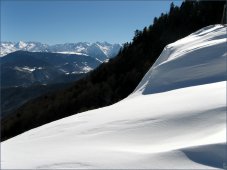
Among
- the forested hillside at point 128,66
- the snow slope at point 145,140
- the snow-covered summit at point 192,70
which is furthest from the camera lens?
the forested hillside at point 128,66

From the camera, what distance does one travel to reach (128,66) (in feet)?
222

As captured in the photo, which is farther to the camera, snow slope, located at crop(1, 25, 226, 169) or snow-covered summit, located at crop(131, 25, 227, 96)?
snow-covered summit, located at crop(131, 25, 227, 96)

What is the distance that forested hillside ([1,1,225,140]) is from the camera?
58.0m

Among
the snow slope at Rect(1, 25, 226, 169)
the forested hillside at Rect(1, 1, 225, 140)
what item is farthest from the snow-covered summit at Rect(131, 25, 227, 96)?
the forested hillside at Rect(1, 1, 225, 140)

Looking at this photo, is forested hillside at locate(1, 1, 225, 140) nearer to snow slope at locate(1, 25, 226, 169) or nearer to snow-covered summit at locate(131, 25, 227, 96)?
snow-covered summit at locate(131, 25, 227, 96)

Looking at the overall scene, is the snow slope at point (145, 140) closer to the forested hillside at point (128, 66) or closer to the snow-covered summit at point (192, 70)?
the snow-covered summit at point (192, 70)

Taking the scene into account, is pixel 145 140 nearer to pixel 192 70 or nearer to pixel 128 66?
pixel 192 70

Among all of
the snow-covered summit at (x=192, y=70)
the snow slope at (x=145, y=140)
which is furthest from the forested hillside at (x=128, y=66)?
the snow slope at (x=145, y=140)

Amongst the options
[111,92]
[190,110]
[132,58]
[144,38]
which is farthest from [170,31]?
[190,110]

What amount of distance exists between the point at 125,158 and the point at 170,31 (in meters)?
70.2

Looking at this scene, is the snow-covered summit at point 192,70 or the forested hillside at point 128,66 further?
the forested hillside at point 128,66

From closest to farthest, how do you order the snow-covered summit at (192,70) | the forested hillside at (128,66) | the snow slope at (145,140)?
1. the snow slope at (145,140)
2. the snow-covered summit at (192,70)
3. the forested hillside at (128,66)

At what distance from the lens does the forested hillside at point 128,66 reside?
58031mm

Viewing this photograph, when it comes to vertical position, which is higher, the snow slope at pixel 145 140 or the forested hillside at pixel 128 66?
the snow slope at pixel 145 140
